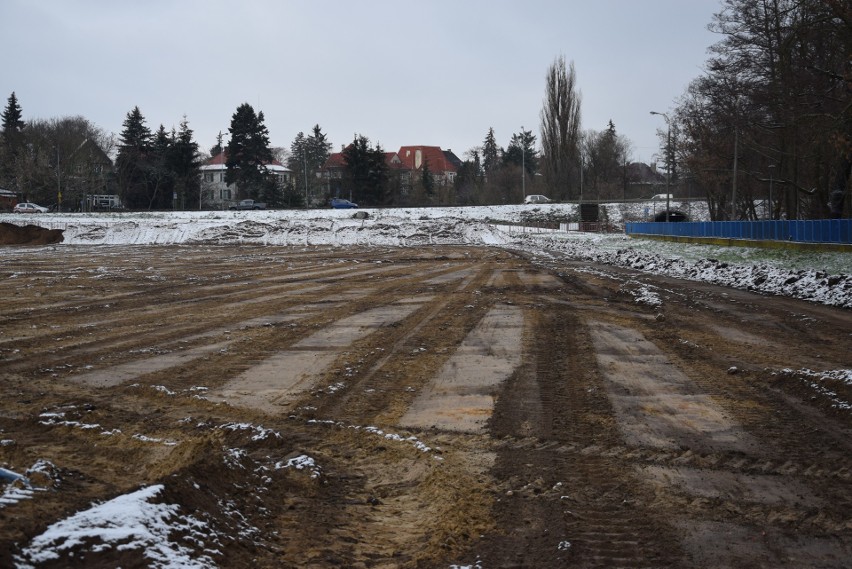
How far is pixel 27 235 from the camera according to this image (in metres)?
50.5

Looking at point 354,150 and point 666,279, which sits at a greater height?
point 354,150

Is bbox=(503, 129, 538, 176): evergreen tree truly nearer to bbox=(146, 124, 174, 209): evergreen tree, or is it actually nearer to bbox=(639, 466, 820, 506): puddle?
bbox=(146, 124, 174, 209): evergreen tree

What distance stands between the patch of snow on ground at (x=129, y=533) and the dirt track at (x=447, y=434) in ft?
0.27

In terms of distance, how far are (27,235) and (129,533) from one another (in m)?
54.7

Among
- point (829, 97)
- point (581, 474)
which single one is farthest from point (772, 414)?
point (829, 97)

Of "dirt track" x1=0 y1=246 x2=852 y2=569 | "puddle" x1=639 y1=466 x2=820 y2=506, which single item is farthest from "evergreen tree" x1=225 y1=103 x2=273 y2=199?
"puddle" x1=639 y1=466 x2=820 y2=506

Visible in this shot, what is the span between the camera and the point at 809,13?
19609 mm

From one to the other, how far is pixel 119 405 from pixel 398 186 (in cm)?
9234

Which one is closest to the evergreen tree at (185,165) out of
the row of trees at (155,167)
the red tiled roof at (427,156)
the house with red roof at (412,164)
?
the row of trees at (155,167)

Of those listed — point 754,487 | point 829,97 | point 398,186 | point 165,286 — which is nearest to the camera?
point 754,487

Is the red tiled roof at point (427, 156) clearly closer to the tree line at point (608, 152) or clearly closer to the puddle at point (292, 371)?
the tree line at point (608, 152)

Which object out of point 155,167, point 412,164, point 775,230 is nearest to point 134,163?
point 155,167

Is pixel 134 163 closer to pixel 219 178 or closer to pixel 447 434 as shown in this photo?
pixel 219 178

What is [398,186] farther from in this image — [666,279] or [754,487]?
[754,487]
